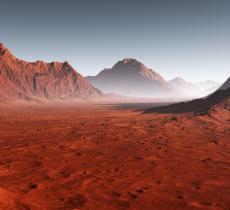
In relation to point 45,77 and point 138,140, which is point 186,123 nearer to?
point 138,140

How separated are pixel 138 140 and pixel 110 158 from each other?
6376mm

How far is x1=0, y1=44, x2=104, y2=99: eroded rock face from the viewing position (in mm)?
115500

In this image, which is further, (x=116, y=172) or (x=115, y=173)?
(x=116, y=172)

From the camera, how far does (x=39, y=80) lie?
135000 millimetres

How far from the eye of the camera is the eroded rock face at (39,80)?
379ft

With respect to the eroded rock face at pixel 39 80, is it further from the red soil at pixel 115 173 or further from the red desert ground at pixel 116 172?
the red soil at pixel 115 173

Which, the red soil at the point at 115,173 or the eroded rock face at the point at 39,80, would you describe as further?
the eroded rock face at the point at 39,80

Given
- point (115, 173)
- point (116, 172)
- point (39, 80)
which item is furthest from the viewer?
point (39, 80)

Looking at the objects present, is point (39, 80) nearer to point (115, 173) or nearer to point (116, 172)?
point (116, 172)

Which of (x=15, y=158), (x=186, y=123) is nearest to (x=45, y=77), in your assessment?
(x=186, y=123)

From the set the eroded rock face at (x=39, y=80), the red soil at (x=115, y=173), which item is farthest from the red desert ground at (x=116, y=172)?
the eroded rock face at (x=39, y=80)

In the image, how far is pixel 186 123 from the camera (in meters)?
31.5

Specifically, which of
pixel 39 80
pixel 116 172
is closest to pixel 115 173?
pixel 116 172

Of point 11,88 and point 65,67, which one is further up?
point 65,67
